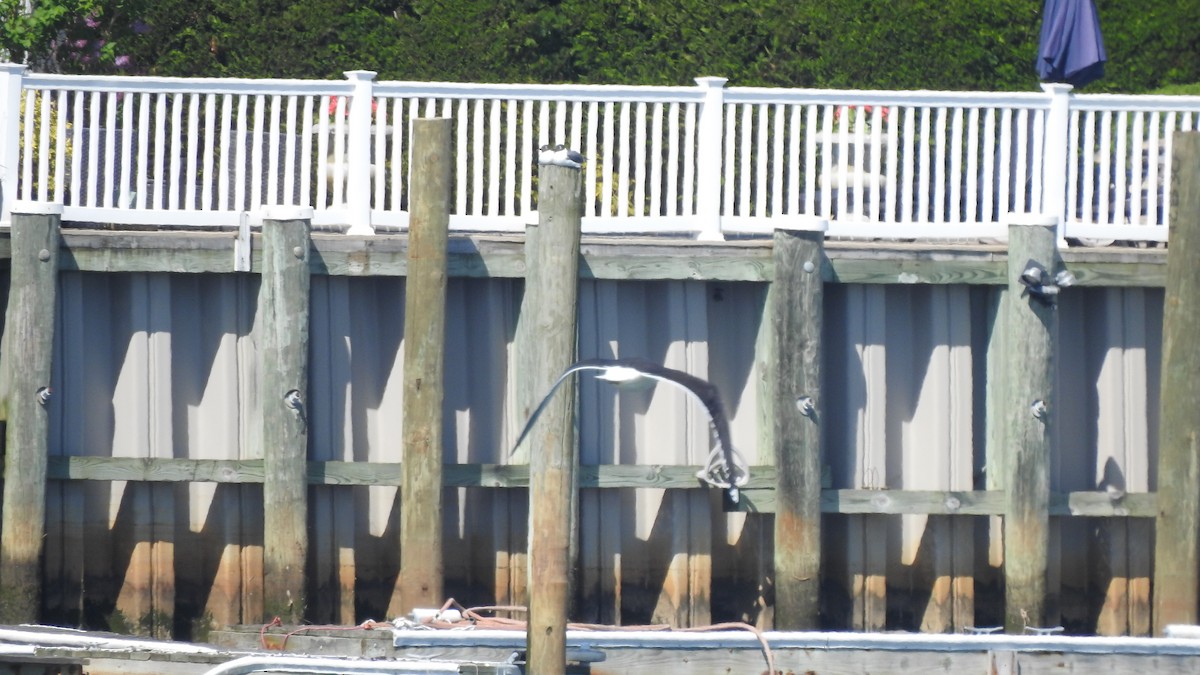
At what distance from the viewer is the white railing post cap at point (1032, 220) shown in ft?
25.8

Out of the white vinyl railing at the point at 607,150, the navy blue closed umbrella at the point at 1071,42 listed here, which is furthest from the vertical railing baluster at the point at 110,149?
the navy blue closed umbrella at the point at 1071,42

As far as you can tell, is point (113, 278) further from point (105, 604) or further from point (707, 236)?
point (707, 236)

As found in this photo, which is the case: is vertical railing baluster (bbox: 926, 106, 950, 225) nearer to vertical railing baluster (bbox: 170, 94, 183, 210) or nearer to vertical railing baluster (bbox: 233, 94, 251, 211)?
vertical railing baluster (bbox: 233, 94, 251, 211)

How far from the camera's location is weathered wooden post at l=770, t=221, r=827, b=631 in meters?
7.80

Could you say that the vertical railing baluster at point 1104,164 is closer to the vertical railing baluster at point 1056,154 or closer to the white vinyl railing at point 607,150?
the white vinyl railing at point 607,150

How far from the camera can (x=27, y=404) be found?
790cm

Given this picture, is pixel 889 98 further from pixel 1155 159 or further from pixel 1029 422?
pixel 1029 422

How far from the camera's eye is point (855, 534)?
26.8ft

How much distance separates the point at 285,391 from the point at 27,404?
4.25 feet

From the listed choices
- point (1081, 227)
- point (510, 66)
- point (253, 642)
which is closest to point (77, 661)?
point (253, 642)

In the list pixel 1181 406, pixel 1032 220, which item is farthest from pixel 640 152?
pixel 1181 406

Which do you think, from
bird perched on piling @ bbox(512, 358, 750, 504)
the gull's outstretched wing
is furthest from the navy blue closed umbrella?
the gull's outstretched wing

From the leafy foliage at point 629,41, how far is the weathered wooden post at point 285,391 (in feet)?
16.6

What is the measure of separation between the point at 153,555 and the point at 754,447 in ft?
10.3
